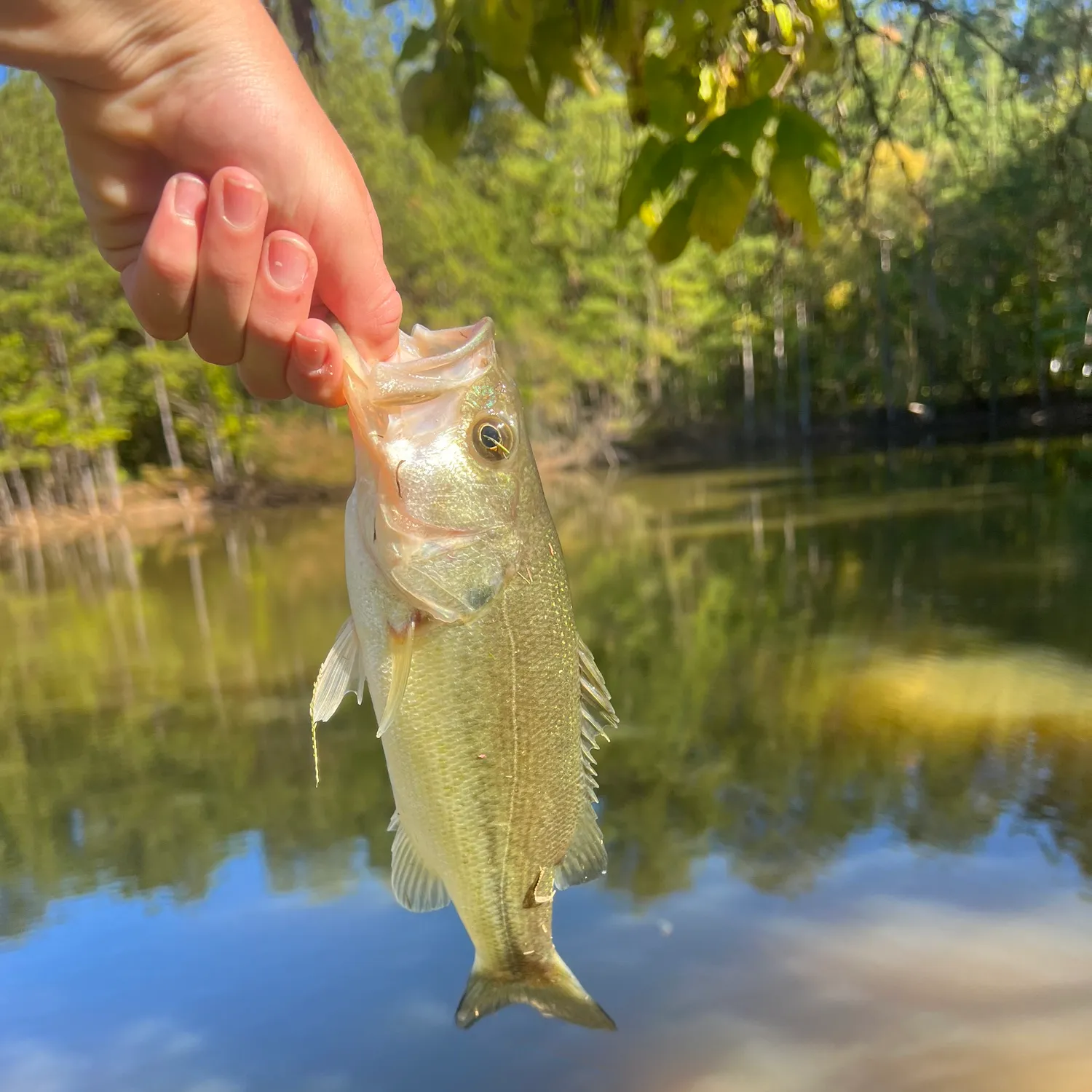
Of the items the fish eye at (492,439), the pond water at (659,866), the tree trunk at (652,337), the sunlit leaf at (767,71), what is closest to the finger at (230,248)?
the fish eye at (492,439)

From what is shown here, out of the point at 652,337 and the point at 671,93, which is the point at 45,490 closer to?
the point at 652,337

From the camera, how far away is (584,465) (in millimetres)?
31188

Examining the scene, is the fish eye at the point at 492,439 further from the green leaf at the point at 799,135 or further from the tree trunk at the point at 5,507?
the tree trunk at the point at 5,507

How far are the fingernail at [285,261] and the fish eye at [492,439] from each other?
373 millimetres

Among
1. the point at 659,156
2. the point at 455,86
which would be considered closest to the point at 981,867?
the point at 659,156

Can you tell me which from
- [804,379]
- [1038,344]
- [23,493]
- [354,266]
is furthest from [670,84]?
[804,379]

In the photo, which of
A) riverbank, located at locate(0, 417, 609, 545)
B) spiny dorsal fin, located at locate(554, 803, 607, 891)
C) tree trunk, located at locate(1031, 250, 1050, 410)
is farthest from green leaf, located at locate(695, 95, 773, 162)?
tree trunk, located at locate(1031, 250, 1050, 410)

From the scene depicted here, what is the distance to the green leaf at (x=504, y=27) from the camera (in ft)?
6.67

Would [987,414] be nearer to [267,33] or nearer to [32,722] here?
[32,722]

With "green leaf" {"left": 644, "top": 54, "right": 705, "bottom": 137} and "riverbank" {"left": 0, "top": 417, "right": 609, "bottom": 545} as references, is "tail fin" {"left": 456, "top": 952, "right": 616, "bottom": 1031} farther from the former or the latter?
"riverbank" {"left": 0, "top": 417, "right": 609, "bottom": 545}

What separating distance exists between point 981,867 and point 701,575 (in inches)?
264

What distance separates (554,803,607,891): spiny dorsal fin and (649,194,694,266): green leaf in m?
1.29

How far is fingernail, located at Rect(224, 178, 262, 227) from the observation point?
1449mm

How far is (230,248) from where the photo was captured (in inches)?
57.4
